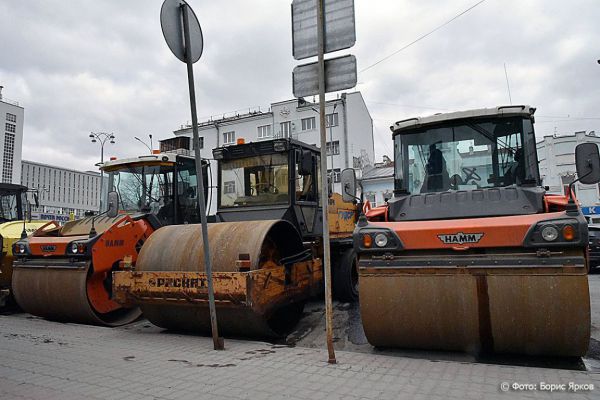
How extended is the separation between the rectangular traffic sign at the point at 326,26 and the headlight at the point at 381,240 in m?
1.93

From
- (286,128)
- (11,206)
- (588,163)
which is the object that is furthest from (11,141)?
(588,163)

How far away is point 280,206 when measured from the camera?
22.6 feet

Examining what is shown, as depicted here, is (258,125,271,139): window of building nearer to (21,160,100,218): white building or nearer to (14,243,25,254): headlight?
(21,160,100,218): white building

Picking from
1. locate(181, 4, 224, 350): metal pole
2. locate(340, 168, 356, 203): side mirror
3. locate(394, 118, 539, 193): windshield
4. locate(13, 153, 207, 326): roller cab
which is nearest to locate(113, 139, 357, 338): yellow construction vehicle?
locate(181, 4, 224, 350): metal pole

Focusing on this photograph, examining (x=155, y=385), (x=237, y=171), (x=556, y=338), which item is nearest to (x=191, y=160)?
(x=237, y=171)

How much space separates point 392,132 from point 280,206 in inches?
84.2

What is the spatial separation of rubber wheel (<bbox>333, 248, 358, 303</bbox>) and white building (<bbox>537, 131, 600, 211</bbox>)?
3026cm

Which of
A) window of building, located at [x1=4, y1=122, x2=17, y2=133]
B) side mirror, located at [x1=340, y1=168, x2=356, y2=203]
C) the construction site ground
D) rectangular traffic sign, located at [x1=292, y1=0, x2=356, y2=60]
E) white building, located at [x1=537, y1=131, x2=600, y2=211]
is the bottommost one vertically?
A: the construction site ground

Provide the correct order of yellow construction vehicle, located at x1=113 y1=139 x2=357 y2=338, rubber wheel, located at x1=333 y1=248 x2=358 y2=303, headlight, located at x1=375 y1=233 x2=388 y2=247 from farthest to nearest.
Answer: rubber wheel, located at x1=333 y1=248 x2=358 y2=303, yellow construction vehicle, located at x1=113 y1=139 x2=357 y2=338, headlight, located at x1=375 y1=233 x2=388 y2=247

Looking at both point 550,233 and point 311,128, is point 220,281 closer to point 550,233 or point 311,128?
point 550,233

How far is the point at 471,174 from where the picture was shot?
5148 millimetres

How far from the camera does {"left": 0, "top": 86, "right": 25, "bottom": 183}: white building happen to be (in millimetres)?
58406

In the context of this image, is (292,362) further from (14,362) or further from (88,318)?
(88,318)

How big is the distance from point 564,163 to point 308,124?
806 inches
